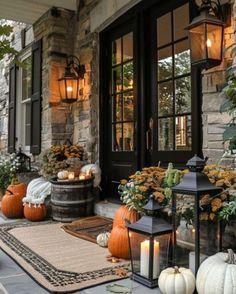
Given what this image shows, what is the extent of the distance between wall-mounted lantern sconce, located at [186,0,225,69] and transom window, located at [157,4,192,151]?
576mm

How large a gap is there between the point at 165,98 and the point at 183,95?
0.28m

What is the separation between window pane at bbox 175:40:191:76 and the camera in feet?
10.7

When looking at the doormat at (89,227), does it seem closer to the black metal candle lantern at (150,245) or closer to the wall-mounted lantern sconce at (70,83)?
the black metal candle lantern at (150,245)

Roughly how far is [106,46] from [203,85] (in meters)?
1.92

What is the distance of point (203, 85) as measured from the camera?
2.87 meters

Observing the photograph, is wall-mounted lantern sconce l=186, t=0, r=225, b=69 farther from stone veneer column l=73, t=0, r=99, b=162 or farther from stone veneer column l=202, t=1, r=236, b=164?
stone veneer column l=73, t=0, r=99, b=162

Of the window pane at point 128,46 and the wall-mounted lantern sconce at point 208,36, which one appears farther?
the window pane at point 128,46

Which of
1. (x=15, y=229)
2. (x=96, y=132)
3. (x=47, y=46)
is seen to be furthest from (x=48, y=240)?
(x=47, y=46)

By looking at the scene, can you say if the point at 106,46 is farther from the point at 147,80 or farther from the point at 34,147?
the point at 34,147

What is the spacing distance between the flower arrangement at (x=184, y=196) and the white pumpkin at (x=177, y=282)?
13.4 inches

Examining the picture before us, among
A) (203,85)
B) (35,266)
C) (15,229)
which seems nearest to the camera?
(35,266)

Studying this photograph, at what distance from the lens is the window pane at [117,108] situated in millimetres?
4174

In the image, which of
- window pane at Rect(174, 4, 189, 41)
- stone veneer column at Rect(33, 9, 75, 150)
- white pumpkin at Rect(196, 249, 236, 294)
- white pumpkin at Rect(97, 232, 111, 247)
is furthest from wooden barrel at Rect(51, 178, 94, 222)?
white pumpkin at Rect(196, 249, 236, 294)

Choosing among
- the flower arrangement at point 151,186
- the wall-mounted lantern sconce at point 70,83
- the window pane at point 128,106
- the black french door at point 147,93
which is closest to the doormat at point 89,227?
the black french door at point 147,93
